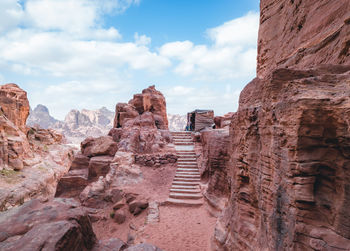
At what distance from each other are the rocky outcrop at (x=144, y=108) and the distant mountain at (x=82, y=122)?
49.8 meters

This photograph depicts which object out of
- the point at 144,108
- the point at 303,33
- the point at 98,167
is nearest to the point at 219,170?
the point at 303,33

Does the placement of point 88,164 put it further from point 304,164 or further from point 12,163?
point 304,164

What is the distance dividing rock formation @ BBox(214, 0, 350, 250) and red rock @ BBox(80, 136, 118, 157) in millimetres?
11200

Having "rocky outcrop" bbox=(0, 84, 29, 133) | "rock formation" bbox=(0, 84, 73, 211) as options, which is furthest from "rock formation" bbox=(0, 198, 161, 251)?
"rocky outcrop" bbox=(0, 84, 29, 133)

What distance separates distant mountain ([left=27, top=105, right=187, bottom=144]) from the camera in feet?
254

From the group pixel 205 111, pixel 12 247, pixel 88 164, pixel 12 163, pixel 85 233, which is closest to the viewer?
pixel 12 247

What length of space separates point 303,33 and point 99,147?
13949 millimetres

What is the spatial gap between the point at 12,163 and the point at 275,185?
79.3 feet

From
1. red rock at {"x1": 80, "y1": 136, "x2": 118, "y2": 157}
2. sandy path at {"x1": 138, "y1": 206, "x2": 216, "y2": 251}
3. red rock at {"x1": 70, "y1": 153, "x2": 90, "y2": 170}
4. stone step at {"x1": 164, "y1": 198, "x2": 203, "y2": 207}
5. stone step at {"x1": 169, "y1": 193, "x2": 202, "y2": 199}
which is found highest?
red rock at {"x1": 80, "y1": 136, "x2": 118, "y2": 157}

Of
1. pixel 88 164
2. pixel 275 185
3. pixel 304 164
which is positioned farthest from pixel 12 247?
pixel 88 164

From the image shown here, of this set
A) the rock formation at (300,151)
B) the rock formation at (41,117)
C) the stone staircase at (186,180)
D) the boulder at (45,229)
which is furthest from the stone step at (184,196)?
the rock formation at (41,117)

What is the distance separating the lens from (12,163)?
18438mm

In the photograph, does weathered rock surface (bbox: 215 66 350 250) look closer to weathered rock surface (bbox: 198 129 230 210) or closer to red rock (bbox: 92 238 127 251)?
red rock (bbox: 92 238 127 251)

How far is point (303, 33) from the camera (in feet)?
17.5
